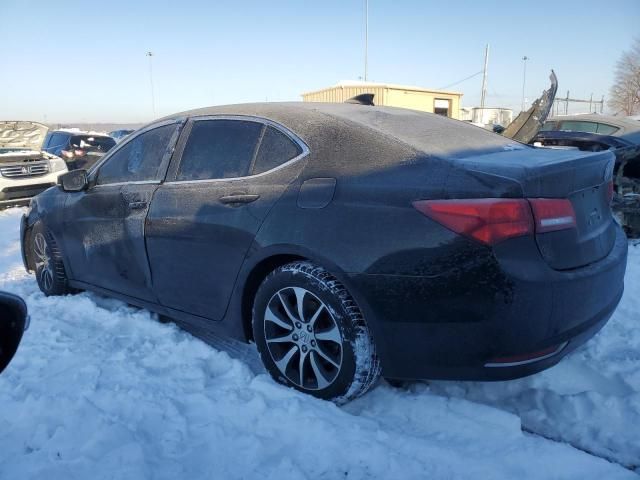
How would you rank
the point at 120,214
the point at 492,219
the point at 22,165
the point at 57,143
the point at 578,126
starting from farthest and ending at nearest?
the point at 57,143, the point at 22,165, the point at 578,126, the point at 120,214, the point at 492,219

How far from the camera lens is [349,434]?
7.23 feet

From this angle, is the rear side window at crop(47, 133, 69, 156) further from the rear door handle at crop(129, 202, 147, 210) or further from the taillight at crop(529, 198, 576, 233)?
the taillight at crop(529, 198, 576, 233)

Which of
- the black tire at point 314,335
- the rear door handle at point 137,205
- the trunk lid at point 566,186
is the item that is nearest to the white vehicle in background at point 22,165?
the rear door handle at point 137,205

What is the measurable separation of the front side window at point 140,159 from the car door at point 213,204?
0.19 m

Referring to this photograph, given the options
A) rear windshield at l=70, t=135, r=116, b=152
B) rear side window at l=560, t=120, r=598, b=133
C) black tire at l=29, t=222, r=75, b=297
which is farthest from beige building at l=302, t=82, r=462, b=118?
black tire at l=29, t=222, r=75, b=297

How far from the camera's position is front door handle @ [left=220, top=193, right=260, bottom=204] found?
104 inches

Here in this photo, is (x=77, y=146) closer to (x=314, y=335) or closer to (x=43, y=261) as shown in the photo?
(x=43, y=261)

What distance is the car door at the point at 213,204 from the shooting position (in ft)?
8.69

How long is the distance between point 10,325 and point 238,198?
1445 millimetres

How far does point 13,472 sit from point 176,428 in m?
0.65

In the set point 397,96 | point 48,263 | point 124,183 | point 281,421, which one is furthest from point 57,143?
point 397,96

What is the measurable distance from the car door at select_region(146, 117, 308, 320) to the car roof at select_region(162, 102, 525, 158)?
3.4 inches

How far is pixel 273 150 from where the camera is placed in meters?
2.72

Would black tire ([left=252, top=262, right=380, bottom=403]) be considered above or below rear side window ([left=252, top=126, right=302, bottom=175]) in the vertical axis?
below
